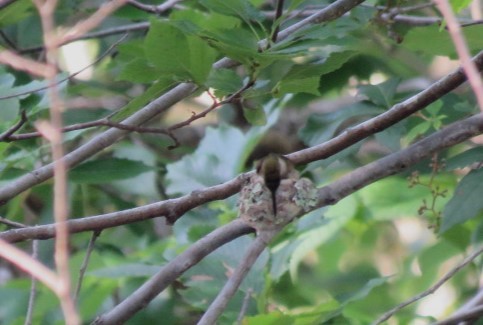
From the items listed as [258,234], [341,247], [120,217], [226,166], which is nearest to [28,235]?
[120,217]

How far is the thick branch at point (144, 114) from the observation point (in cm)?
140

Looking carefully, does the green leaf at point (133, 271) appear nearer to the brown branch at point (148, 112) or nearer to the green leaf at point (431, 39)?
the brown branch at point (148, 112)

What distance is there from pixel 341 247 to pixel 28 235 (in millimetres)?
1737

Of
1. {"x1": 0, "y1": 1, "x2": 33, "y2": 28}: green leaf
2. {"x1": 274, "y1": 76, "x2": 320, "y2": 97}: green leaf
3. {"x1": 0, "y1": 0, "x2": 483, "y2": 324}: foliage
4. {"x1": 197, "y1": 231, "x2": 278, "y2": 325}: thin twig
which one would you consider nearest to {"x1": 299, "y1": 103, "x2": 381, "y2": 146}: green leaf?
{"x1": 0, "y1": 0, "x2": 483, "y2": 324}: foliage

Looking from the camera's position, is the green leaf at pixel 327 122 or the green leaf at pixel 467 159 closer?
the green leaf at pixel 467 159

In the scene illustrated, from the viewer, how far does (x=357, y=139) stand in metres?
1.26

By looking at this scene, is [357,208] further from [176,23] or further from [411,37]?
[176,23]

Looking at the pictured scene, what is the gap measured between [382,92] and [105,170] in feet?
1.89

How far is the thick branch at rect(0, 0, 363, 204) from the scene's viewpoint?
4.59ft

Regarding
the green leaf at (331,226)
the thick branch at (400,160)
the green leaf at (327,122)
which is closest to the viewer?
the thick branch at (400,160)

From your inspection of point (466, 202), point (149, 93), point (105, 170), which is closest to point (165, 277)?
point (149, 93)

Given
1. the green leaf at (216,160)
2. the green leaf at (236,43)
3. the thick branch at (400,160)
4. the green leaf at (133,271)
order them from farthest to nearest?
the green leaf at (216,160) < the green leaf at (133,271) < the thick branch at (400,160) < the green leaf at (236,43)

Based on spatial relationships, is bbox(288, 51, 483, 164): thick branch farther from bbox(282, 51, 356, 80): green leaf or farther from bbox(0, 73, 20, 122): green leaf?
bbox(0, 73, 20, 122): green leaf

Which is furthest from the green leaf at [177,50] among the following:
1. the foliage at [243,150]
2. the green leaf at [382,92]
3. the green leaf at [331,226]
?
the green leaf at [331,226]
